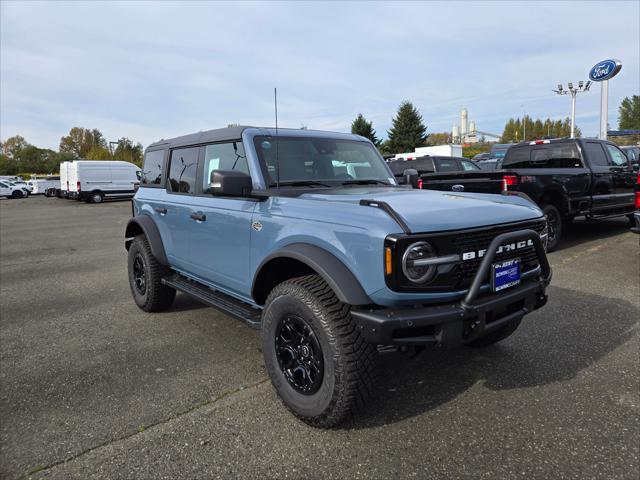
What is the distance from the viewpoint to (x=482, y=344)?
3.80 metres

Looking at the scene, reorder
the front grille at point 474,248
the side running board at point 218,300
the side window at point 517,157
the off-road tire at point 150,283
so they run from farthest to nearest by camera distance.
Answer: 1. the side window at point 517,157
2. the off-road tire at point 150,283
3. the side running board at point 218,300
4. the front grille at point 474,248

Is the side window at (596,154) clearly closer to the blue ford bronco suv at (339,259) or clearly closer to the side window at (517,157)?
the side window at (517,157)

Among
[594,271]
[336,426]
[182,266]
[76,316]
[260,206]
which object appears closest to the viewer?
[336,426]

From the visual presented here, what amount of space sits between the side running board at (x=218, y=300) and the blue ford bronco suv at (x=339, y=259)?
0.02m

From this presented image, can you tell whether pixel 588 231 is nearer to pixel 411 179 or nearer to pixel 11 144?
pixel 411 179

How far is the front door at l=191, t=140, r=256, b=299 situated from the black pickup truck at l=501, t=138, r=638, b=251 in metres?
5.34

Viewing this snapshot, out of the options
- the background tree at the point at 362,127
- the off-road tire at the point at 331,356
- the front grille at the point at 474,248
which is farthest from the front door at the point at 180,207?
the background tree at the point at 362,127

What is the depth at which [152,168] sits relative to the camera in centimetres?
517

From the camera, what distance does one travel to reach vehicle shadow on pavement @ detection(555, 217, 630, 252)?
8.99 metres

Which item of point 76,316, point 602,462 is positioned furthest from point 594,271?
point 76,316

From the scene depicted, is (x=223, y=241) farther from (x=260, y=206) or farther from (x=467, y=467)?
(x=467, y=467)

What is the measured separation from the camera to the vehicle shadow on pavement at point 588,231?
29.5 feet

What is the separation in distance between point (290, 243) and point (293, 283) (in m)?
0.27

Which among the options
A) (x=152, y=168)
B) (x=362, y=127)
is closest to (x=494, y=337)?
(x=152, y=168)
